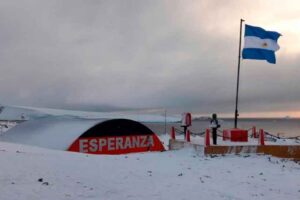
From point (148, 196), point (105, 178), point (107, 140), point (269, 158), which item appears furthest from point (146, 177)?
point (107, 140)

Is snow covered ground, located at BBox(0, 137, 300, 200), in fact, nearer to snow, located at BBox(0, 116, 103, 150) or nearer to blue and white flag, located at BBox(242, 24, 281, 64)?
snow, located at BBox(0, 116, 103, 150)

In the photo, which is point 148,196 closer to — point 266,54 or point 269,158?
point 269,158

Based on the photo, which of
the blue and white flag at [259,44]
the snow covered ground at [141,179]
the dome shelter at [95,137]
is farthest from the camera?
the blue and white flag at [259,44]

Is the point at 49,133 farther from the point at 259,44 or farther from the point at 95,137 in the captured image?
the point at 259,44

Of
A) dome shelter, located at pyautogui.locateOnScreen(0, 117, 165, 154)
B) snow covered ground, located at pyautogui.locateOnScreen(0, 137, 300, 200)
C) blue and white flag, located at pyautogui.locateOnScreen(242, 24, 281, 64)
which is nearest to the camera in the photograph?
Answer: snow covered ground, located at pyautogui.locateOnScreen(0, 137, 300, 200)

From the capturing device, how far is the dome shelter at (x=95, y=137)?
73.4 ft

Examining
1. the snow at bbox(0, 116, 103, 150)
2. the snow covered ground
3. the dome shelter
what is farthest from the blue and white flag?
the snow at bbox(0, 116, 103, 150)

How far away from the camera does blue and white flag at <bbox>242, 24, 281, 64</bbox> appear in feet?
74.6

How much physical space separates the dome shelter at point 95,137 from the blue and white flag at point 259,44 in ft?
24.6

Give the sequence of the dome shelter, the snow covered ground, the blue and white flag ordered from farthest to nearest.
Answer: the blue and white flag < the dome shelter < the snow covered ground

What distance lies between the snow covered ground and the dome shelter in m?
7.07

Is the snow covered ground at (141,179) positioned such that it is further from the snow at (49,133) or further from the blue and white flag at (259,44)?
the blue and white flag at (259,44)

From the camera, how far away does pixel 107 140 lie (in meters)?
23.6

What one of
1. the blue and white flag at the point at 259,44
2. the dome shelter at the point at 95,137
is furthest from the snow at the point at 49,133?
the blue and white flag at the point at 259,44
